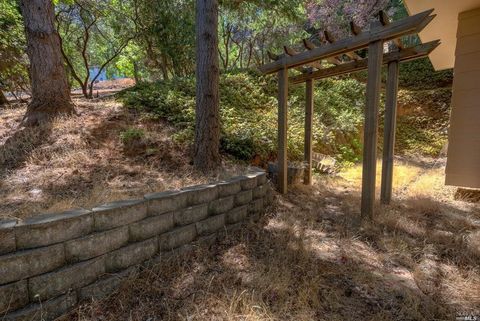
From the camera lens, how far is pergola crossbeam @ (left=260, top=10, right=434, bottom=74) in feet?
8.56

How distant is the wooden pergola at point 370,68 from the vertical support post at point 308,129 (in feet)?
0.05

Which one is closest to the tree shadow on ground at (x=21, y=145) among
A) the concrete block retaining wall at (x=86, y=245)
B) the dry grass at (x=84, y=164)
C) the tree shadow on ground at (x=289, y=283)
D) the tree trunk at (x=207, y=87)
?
the dry grass at (x=84, y=164)

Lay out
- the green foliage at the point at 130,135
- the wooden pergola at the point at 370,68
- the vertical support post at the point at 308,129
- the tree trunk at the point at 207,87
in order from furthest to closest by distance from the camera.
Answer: the vertical support post at the point at 308,129
the green foliage at the point at 130,135
the tree trunk at the point at 207,87
the wooden pergola at the point at 370,68

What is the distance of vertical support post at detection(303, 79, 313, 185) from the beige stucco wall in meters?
2.06

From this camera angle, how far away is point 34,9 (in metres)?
3.99

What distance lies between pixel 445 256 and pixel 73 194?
357 cm

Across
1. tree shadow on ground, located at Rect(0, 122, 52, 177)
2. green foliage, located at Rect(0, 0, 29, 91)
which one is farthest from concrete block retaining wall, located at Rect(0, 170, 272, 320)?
green foliage, located at Rect(0, 0, 29, 91)

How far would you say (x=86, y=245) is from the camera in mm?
1856

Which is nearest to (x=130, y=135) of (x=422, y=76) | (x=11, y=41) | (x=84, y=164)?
(x=84, y=164)

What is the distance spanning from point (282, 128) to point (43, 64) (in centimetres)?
381

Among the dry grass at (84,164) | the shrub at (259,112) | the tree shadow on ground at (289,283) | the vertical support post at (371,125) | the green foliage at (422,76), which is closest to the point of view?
the tree shadow on ground at (289,283)

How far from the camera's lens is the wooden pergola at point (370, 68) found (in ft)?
9.49

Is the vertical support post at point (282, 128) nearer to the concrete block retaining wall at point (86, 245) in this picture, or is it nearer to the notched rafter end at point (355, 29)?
the notched rafter end at point (355, 29)

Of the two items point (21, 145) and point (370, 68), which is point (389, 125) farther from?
point (21, 145)
